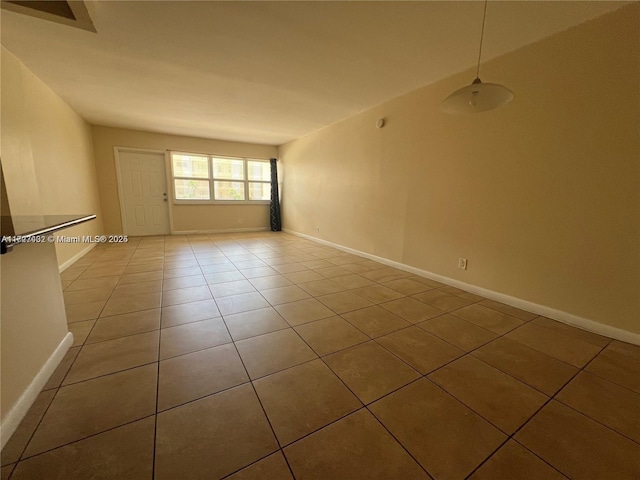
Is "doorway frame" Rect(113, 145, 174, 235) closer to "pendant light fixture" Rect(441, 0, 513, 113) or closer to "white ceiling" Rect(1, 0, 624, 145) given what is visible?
"white ceiling" Rect(1, 0, 624, 145)

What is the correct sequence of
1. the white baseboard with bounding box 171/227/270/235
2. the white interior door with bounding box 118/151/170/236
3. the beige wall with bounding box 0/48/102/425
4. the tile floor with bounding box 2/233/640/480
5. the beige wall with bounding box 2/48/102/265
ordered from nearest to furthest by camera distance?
the tile floor with bounding box 2/233/640/480 < the beige wall with bounding box 0/48/102/425 < the beige wall with bounding box 2/48/102/265 < the white interior door with bounding box 118/151/170/236 < the white baseboard with bounding box 171/227/270/235

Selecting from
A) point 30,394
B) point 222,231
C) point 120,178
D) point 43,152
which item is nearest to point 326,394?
point 30,394

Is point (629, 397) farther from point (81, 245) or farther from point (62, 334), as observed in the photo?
Result: point (81, 245)

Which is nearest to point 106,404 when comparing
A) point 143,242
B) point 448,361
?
point 448,361

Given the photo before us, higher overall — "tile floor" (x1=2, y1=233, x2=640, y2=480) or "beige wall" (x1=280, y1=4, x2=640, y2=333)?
"beige wall" (x1=280, y1=4, x2=640, y2=333)

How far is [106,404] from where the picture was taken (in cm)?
123

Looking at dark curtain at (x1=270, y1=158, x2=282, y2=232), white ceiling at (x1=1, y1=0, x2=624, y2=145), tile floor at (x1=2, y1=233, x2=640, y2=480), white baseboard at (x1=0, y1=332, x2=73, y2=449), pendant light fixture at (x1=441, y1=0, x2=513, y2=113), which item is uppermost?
white ceiling at (x1=1, y1=0, x2=624, y2=145)

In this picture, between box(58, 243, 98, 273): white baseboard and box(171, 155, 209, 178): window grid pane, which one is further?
box(171, 155, 209, 178): window grid pane

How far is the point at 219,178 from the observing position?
6.55 m

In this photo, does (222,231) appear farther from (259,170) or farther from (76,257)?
(76,257)

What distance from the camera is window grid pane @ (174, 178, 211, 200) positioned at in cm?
611

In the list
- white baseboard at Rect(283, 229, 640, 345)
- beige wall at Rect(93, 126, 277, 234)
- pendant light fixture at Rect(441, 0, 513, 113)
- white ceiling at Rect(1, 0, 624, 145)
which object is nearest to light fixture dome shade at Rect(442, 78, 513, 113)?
pendant light fixture at Rect(441, 0, 513, 113)

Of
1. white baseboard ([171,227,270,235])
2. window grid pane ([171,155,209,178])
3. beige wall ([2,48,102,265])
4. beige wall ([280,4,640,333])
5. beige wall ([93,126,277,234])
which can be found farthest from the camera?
white baseboard ([171,227,270,235])

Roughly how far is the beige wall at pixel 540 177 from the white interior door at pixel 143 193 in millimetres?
5201
